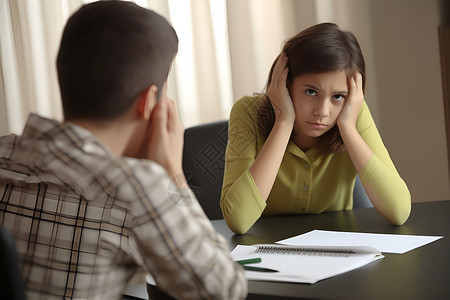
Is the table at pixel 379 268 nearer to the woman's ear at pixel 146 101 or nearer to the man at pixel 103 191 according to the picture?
the man at pixel 103 191

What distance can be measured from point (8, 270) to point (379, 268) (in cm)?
66

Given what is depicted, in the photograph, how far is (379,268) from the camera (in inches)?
39.6

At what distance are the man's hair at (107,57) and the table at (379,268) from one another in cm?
37

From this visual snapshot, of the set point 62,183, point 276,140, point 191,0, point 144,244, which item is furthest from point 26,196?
point 191,0

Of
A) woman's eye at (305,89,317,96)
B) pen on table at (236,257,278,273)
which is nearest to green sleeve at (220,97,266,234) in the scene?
woman's eye at (305,89,317,96)

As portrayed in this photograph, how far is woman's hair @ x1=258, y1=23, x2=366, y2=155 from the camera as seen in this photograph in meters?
1.61

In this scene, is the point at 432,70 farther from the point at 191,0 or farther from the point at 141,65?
the point at 141,65

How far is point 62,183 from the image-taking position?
726 mm

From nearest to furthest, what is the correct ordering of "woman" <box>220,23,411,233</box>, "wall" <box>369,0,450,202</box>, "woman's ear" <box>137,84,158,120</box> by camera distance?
"woman's ear" <box>137,84,158,120</box>
"woman" <box>220,23,411,233</box>
"wall" <box>369,0,450,202</box>

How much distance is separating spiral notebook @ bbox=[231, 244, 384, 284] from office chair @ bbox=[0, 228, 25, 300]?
19.8 inches

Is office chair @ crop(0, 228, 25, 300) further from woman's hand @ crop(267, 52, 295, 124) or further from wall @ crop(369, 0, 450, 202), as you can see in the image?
wall @ crop(369, 0, 450, 202)

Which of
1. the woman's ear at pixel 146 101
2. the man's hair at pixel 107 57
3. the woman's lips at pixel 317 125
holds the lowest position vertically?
the woman's lips at pixel 317 125

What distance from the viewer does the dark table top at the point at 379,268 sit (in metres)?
0.87

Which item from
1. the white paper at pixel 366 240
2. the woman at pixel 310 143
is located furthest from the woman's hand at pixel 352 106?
the white paper at pixel 366 240
